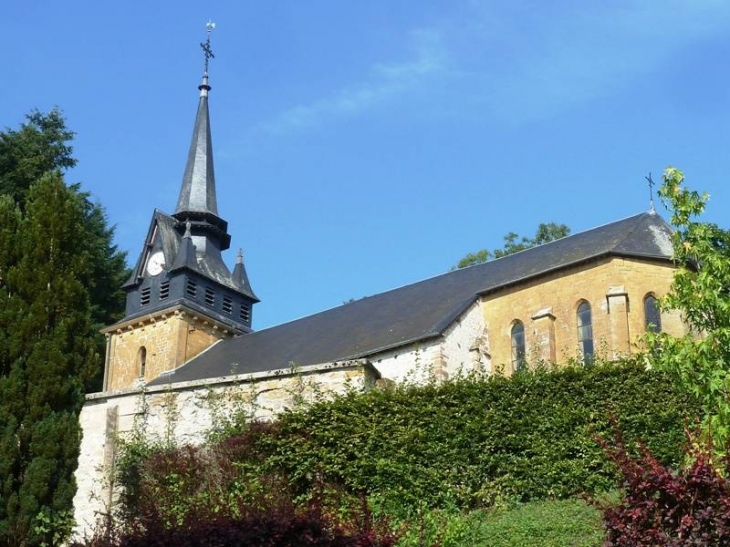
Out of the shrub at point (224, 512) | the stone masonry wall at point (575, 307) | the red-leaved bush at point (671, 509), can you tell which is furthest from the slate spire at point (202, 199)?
the red-leaved bush at point (671, 509)

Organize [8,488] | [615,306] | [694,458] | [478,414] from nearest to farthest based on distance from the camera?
[694,458] < [8,488] < [478,414] < [615,306]

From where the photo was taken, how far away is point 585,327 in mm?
25094

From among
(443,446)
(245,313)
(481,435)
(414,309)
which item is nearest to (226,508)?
(443,446)

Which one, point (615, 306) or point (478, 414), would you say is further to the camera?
point (615, 306)

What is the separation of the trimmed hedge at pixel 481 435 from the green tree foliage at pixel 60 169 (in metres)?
17.8

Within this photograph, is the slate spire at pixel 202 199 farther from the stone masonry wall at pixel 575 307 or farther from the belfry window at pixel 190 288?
the stone masonry wall at pixel 575 307

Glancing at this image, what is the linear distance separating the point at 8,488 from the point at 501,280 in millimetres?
15776

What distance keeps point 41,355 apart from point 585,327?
14.7 meters

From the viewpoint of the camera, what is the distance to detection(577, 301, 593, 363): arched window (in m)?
24.9

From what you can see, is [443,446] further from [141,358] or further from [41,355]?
[141,358]

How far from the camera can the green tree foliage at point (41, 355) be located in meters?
13.4

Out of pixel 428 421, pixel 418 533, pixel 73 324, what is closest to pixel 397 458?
pixel 428 421

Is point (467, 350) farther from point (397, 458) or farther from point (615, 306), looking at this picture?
point (397, 458)

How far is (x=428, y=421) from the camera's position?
16000 millimetres
